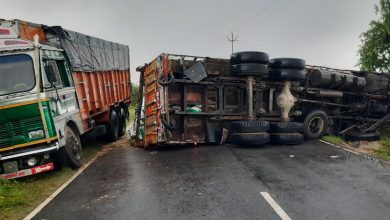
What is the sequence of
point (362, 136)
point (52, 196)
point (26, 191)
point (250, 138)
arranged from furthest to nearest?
point (362, 136) < point (250, 138) < point (26, 191) < point (52, 196)

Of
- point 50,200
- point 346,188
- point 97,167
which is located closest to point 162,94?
point 97,167

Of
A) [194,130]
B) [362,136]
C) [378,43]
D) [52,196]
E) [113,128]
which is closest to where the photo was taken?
[52,196]

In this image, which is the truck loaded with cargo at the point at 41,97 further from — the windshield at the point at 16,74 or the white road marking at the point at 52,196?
the white road marking at the point at 52,196

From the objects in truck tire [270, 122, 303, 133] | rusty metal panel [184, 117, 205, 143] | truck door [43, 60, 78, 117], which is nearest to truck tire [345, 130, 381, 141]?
truck tire [270, 122, 303, 133]

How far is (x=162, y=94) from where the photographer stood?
1033 cm

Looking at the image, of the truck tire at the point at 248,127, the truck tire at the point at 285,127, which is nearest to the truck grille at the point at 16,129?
the truck tire at the point at 248,127

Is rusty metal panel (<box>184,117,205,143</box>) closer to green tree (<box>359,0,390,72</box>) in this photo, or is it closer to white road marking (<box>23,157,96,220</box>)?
white road marking (<box>23,157,96,220</box>)

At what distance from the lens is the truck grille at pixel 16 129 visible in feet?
22.4

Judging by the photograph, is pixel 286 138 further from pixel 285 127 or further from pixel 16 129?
pixel 16 129

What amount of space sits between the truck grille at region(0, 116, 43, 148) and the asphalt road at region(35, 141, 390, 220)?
1491 millimetres

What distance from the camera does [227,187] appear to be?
6395mm

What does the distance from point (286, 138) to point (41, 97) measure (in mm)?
7516

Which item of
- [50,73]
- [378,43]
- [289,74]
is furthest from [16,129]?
[378,43]

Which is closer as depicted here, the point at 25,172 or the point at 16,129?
the point at 16,129
